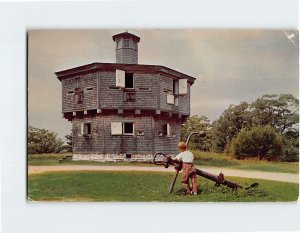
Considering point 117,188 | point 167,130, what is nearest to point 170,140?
point 167,130

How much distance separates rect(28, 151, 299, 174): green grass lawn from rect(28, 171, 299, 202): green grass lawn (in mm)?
90

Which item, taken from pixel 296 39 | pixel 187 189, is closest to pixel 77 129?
pixel 187 189

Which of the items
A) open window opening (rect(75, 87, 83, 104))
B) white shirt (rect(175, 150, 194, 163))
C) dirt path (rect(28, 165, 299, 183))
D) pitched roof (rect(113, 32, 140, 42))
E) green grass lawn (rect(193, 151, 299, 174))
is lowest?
dirt path (rect(28, 165, 299, 183))

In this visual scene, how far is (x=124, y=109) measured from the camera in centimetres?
457

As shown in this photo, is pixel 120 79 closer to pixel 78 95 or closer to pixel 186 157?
pixel 78 95

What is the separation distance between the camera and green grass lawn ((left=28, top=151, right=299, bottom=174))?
452 cm

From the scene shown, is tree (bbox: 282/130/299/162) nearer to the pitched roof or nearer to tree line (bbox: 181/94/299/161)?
tree line (bbox: 181/94/299/161)

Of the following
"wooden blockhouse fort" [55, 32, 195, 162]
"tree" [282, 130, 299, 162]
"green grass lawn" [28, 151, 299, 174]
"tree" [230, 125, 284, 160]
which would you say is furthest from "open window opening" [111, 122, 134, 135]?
Answer: "tree" [282, 130, 299, 162]

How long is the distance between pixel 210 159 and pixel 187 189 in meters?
0.31

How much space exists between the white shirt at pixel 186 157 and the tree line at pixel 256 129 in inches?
2.8

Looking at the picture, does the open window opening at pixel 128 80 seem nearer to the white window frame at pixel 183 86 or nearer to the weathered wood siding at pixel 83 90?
the weathered wood siding at pixel 83 90

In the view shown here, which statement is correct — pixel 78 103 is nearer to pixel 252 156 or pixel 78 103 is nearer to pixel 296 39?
pixel 252 156

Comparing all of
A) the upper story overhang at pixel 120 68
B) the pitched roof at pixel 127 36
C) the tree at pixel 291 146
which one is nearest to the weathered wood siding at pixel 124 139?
the upper story overhang at pixel 120 68

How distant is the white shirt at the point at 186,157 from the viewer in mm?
4559
